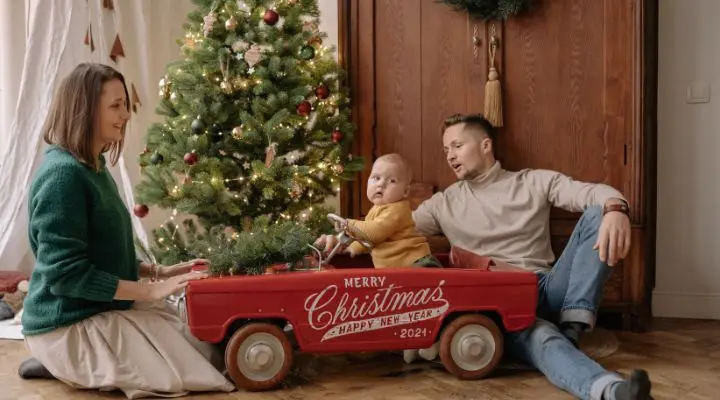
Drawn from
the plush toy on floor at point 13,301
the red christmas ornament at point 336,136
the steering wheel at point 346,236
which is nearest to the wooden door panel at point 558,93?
the red christmas ornament at point 336,136

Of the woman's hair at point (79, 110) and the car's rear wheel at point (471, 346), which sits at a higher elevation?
the woman's hair at point (79, 110)

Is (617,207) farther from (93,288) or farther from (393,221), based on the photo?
(93,288)

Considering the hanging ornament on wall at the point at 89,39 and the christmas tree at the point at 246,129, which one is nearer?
the christmas tree at the point at 246,129

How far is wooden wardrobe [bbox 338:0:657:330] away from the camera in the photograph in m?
2.87

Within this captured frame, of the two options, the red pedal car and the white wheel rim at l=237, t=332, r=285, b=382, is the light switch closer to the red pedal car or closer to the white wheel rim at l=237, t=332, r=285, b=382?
the red pedal car

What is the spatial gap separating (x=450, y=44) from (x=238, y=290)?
150cm

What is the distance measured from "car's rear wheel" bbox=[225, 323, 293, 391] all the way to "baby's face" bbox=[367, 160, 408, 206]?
0.58m

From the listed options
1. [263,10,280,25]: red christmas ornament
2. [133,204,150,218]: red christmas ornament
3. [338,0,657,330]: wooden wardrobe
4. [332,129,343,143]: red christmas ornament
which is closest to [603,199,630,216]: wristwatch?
[338,0,657,330]: wooden wardrobe

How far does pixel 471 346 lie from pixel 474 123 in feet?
3.05

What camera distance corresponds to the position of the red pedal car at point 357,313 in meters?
2.05

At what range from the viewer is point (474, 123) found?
2.76m

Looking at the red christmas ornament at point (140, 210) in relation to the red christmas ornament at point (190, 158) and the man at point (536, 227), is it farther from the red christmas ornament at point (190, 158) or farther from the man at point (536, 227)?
the man at point (536, 227)

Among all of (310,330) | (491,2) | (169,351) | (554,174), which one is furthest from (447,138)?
(169,351)

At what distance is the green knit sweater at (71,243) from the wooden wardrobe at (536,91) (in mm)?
1254
